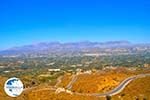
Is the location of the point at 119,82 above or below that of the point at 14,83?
below

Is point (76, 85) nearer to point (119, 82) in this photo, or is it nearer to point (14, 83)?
point (119, 82)

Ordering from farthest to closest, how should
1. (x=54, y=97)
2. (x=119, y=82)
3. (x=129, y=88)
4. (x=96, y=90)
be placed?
(x=119, y=82) < (x=96, y=90) < (x=129, y=88) < (x=54, y=97)

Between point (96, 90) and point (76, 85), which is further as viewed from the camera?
point (76, 85)

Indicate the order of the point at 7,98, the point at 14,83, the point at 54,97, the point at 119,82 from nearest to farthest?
1. the point at 14,83
2. the point at 7,98
3. the point at 54,97
4. the point at 119,82

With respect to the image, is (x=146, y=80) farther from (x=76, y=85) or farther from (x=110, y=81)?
(x=76, y=85)

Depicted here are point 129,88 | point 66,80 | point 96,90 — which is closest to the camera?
point 129,88

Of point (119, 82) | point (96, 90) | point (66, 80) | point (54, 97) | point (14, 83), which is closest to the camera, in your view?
point (14, 83)

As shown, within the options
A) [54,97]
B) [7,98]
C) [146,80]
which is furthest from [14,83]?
[146,80]

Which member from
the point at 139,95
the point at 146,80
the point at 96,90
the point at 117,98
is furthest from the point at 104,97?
the point at 146,80

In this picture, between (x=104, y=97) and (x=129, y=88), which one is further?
(x=129, y=88)
